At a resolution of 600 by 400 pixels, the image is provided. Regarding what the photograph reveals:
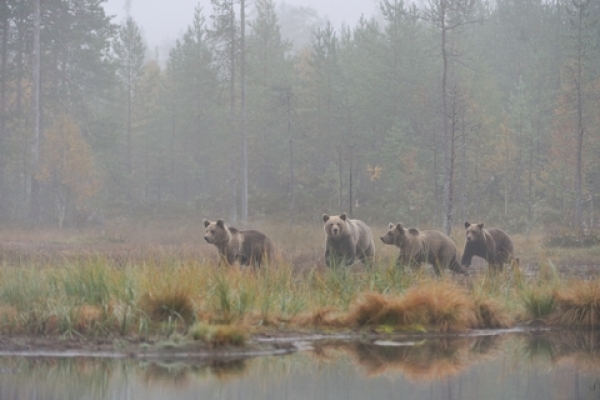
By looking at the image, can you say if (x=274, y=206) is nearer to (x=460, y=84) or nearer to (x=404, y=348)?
(x=460, y=84)

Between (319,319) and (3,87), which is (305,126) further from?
(319,319)

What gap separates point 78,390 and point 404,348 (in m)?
4.50

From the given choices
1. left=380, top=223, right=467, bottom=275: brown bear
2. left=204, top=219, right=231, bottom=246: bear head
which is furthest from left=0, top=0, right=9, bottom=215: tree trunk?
left=380, top=223, right=467, bottom=275: brown bear

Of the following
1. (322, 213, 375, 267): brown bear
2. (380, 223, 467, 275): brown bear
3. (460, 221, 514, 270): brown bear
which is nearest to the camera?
(322, 213, 375, 267): brown bear

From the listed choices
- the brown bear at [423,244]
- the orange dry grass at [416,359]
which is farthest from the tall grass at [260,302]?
the brown bear at [423,244]

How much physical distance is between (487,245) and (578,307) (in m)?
7.49

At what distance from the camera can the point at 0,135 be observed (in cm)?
4906

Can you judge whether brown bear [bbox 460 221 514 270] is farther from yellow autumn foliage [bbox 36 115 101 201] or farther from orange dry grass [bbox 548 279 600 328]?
yellow autumn foliage [bbox 36 115 101 201]

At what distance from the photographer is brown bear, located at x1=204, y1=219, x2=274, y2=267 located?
18.8m

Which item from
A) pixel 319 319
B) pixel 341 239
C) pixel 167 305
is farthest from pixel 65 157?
pixel 167 305

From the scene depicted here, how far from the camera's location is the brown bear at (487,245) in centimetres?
2091

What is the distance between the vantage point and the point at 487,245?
21.2 meters

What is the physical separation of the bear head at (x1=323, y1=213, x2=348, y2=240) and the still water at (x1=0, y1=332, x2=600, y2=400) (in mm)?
7132

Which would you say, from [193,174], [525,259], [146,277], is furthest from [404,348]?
[193,174]
